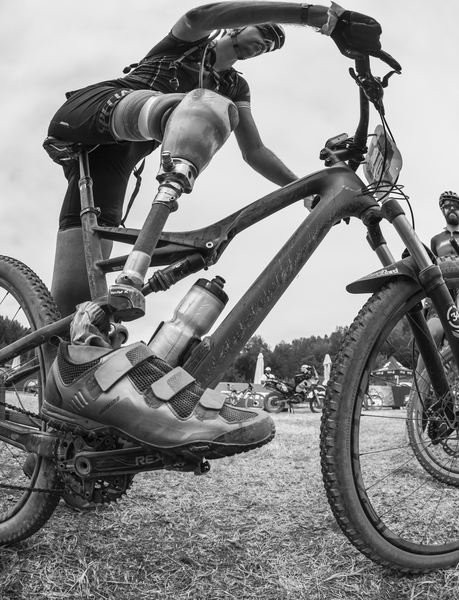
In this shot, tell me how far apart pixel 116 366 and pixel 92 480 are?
339 mm

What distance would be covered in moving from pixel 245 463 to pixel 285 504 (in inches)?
41.3

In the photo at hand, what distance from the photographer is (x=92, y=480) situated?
1300 mm

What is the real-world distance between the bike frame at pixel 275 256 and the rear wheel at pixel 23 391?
3.5 inches

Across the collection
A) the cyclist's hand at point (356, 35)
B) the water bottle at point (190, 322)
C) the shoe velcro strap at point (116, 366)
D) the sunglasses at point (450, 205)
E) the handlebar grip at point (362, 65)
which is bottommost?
the shoe velcro strap at point (116, 366)

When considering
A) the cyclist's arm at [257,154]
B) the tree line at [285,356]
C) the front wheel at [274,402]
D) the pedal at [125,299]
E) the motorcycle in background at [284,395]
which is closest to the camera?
the pedal at [125,299]

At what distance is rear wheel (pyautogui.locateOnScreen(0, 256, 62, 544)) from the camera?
157 centimetres

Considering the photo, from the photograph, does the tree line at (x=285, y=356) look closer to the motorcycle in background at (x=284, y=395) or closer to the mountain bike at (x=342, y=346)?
the motorcycle in background at (x=284, y=395)

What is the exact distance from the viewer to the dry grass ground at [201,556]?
4.16 ft

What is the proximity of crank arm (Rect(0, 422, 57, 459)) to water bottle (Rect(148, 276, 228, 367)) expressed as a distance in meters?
0.46

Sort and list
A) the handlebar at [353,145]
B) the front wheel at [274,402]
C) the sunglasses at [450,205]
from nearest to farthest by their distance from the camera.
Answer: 1. the handlebar at [353,145]
2. the sunglasses at [450,205]
3. the front wheel at [274,402]

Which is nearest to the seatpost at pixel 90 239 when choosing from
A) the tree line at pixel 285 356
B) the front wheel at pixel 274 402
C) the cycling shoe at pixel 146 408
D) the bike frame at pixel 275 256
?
the bike frame at pixel 275 256

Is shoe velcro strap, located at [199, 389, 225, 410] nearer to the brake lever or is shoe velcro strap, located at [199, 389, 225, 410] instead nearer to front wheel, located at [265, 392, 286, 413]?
the brake lever

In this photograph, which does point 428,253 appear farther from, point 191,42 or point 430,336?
point 191,42

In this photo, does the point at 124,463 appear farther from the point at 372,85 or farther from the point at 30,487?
the point at 372,85
